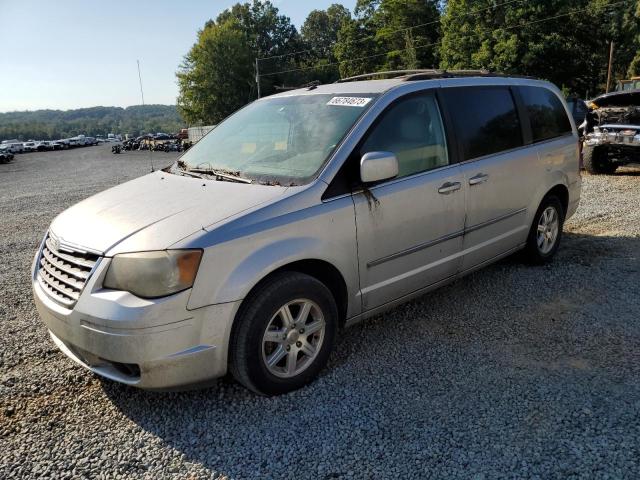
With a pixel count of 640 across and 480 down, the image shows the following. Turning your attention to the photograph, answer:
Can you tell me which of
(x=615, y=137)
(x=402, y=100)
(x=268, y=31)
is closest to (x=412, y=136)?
(x=402, y=100)

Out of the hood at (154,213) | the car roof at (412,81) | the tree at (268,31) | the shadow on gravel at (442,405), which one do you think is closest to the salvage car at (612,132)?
the car roof at (412,81)

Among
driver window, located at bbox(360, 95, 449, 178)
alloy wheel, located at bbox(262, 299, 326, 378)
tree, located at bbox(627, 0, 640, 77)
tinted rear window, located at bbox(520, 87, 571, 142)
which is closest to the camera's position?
alloy wheel, located at bbox(262, 299, 326, 378)

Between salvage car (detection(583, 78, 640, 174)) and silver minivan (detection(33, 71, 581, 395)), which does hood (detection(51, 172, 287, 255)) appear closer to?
silver minivan (detection(33, 71, 581, 395))

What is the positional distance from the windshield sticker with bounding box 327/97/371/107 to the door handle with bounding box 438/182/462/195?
2.66 feet

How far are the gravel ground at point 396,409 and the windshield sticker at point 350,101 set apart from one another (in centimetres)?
165

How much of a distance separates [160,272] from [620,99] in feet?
38.2

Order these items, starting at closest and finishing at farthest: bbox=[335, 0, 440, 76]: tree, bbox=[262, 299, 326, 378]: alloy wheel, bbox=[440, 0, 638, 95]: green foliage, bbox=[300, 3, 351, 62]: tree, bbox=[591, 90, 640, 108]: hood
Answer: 1. bbox=[262, 299, 326, 378]: alloy wheel
2. bbox=[591, 90, 640, 108]: hood
3. bbox=[440, 0, 638, 95]: green foliage
4. bbox=[335, 0, 440, 76]: tree
5. bbox=[300, 3, 351, 62]: tree

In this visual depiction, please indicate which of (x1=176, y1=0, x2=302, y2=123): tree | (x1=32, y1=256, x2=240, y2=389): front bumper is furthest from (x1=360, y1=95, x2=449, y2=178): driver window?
(x1=176, y1=0, x2=302, y2=123): tree

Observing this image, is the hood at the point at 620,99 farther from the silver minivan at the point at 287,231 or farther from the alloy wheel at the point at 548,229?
the silver minivan at the point at 287,231

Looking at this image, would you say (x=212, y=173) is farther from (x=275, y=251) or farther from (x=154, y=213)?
(x=275, y=251)

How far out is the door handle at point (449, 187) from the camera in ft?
12.1

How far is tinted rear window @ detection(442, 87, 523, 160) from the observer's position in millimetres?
3967

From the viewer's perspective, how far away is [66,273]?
286 centimetres

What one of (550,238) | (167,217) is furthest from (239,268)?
(550,238)
